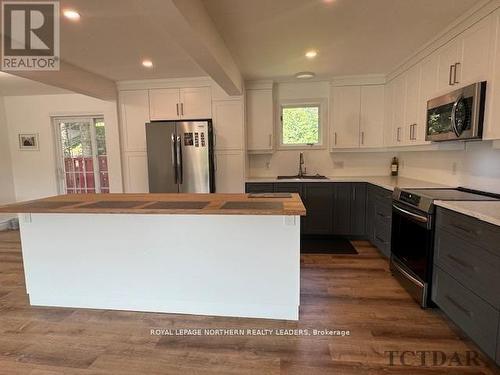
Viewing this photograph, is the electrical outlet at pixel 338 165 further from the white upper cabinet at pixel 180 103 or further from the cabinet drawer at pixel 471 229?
the cabinet drawer at pixel 471 229

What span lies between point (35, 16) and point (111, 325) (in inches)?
97.3

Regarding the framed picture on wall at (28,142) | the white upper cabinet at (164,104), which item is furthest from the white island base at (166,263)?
the framed picture on wall at (28,142)

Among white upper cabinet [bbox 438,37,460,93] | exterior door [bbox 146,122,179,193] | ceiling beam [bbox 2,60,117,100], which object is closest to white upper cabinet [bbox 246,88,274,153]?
exterior door [bbox 146,122,179,193]

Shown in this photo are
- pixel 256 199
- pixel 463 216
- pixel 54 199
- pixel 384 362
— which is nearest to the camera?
pixel 384 362

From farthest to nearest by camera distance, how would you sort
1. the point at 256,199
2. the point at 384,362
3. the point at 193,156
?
the point at 193,156 → the point at 256,199 → the point at 384,362

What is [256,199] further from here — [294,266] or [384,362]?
[384,362]

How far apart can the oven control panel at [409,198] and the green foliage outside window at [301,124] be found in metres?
2.10

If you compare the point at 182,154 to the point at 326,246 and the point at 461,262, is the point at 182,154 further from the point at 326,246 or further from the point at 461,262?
the point at 461,262

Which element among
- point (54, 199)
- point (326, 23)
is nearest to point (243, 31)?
point (326, 23)

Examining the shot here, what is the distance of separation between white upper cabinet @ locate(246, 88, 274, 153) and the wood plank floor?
2.42 metres

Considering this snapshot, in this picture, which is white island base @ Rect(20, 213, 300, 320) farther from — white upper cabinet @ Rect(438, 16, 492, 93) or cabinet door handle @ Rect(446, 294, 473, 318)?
white upper cabinet @ Rect(438, 16, 492, 93)

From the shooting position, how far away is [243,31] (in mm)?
2545

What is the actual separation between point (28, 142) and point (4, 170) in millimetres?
673

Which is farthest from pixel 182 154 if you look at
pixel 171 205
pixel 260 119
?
pixel 171 205
